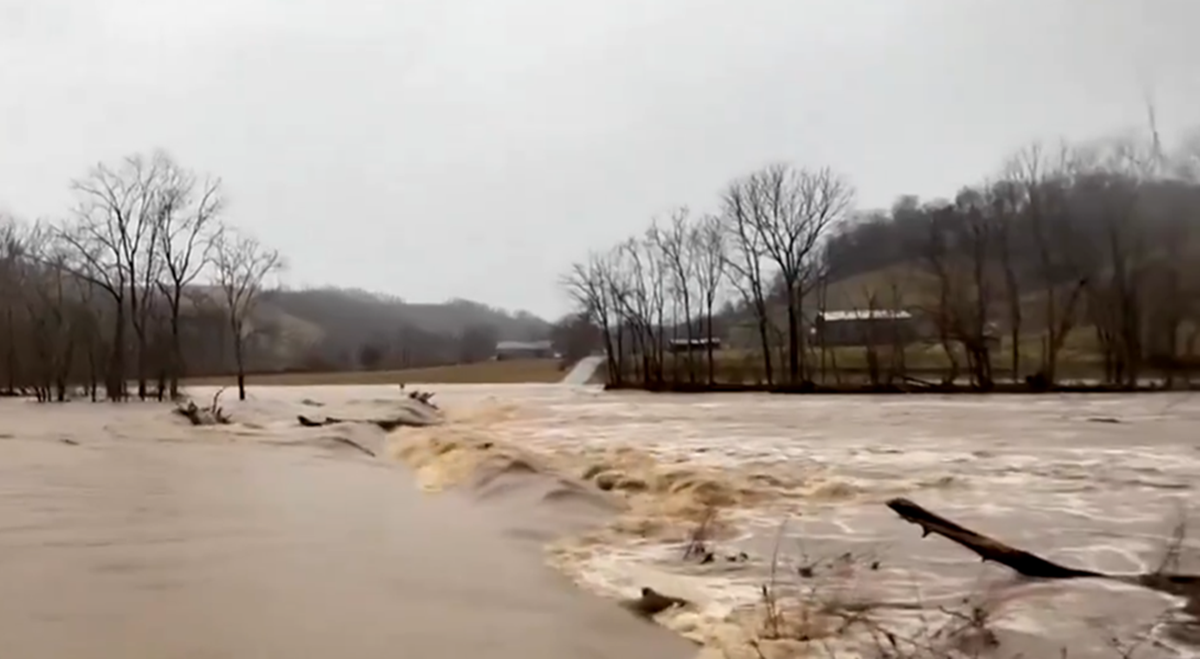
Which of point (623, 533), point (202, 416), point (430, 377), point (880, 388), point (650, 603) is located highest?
point (430, 377)

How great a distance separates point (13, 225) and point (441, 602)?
6193cm

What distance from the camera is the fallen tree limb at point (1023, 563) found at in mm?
7582

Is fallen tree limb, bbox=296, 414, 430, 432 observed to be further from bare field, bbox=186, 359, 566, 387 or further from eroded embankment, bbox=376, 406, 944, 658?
bare field, bbox=186, 359, 566, 387

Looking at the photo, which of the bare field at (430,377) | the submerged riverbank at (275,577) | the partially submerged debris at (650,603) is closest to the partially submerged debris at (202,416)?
the submerged riverbank at (275,577)

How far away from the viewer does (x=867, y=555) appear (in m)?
9.48

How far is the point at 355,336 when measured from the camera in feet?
526

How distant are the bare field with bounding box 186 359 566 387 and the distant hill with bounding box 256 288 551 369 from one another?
1634cm

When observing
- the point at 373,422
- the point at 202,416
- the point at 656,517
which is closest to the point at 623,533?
the point at 656,517

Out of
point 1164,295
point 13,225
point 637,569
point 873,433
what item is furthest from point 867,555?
point 13,225

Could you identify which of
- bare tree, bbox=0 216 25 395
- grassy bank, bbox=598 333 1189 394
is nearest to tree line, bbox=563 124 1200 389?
grassy bank, bbox=598 333 1189 394

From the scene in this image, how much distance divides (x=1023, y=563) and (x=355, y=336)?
158 metres

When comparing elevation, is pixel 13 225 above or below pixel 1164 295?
above

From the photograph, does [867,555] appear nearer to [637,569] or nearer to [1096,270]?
[637,569]

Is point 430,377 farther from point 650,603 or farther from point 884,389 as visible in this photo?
point 650,603
